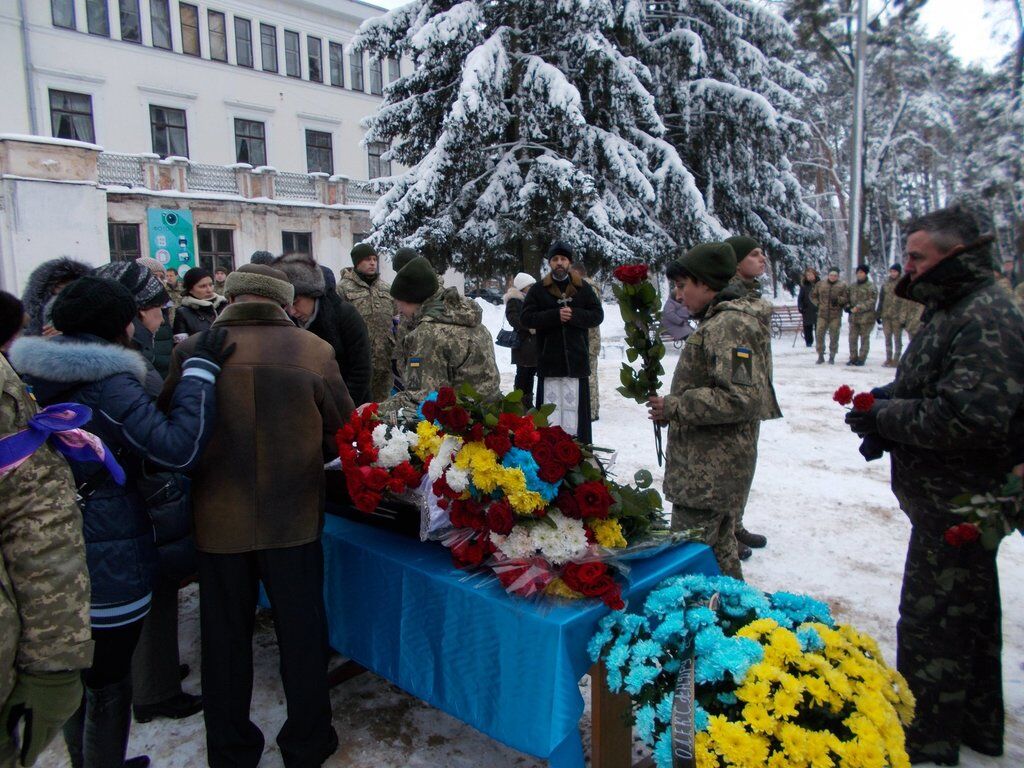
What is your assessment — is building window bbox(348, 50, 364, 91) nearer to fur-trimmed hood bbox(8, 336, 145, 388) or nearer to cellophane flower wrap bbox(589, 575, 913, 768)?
fur-trimmed hood bbox(8, 336, 145, 388)

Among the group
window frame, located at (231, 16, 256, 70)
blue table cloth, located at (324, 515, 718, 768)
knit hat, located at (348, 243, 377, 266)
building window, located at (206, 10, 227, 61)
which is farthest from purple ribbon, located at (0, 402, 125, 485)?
window frame, located at (231, 16, 256, 70)

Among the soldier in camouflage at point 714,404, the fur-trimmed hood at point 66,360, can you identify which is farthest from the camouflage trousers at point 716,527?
the fur-trimmed hood at point 66,360

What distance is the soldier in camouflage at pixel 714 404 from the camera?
3131 mm

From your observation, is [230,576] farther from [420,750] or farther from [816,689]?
[816,689]

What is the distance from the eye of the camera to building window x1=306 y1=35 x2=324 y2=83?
99.6ft

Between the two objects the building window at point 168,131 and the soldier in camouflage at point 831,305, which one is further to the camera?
the building window at point 168,131

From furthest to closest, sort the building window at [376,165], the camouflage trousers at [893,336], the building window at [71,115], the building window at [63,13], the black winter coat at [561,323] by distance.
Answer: the building window at [376,165] < the building window at [71,115] < the building window at [63,13] < the camouflage trousers at [893,336] < the black winter coat at [561,323]

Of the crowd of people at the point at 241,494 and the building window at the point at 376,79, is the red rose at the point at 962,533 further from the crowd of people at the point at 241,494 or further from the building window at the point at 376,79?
the building window at the point at 376,79

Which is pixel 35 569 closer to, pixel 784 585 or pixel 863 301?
pixel 784 585

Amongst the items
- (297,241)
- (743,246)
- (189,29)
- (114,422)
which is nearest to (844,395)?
(743,246)

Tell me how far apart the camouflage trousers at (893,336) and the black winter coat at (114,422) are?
13.0 metres

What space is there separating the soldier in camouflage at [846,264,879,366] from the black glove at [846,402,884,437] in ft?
36.8

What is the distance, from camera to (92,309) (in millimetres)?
2221

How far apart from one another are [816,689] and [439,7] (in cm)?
1521
